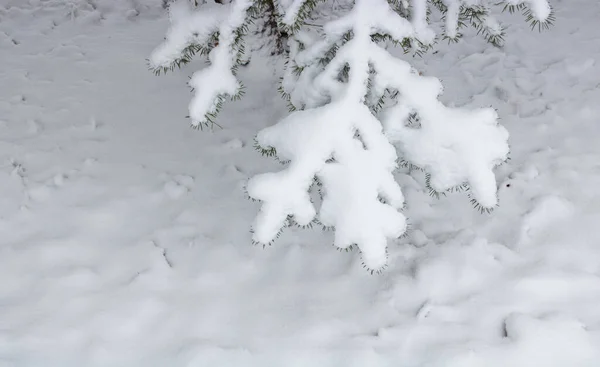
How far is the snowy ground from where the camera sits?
7.48ft

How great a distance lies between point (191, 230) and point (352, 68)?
129cm

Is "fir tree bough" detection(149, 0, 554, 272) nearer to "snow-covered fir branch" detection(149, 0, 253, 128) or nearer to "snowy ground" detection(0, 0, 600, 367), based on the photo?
"snow-covered fir branch" detection(149, 0, 253, 128)

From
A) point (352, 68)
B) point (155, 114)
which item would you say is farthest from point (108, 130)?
point (352, 68)

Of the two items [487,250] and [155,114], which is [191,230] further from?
[487,250]

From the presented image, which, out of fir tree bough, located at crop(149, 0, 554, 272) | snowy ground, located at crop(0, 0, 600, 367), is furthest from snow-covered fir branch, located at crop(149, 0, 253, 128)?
snowy ground, located at crop(0, 0, 600, 367)

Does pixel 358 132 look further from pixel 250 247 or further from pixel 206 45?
pixel 250 247

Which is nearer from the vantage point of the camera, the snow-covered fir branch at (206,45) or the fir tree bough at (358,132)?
the fir tree bough at (358,132)

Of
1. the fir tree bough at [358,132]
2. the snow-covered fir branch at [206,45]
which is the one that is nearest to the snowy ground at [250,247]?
the fir tree bough at [358,132]

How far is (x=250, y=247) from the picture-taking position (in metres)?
2.75

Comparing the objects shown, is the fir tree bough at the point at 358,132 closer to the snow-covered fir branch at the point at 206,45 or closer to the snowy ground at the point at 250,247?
the snow-covered fir branch at the point at 206,45

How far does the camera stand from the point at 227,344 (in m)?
2.31

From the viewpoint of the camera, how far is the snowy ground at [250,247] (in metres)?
2.28

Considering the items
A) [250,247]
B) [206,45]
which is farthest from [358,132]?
[250,247]

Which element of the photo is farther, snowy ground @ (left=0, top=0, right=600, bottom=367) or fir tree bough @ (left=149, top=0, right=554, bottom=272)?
snowy ground @ (left=0, top=0, right=600, bottom=367)
